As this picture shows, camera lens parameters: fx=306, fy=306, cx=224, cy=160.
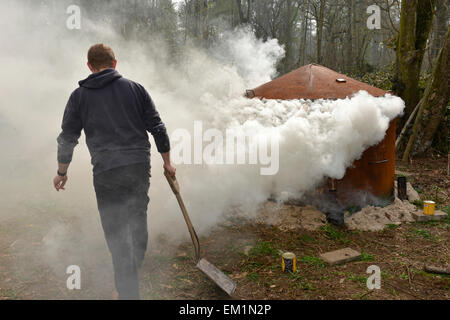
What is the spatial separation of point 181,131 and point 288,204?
2.20m

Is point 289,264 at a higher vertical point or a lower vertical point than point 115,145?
lower

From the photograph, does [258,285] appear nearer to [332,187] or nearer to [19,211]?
[332,187]

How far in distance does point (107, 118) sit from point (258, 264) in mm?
2086

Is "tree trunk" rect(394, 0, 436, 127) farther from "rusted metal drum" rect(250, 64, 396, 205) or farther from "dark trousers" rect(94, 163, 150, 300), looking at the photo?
"dark trousers" rect(94, 163, 150, 300)

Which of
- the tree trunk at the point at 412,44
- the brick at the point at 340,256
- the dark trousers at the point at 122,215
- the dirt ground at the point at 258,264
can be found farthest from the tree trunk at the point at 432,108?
the dark trousers at the point at 122,215

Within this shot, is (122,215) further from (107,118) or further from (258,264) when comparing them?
(258,264)

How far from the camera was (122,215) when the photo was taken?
2.45 m

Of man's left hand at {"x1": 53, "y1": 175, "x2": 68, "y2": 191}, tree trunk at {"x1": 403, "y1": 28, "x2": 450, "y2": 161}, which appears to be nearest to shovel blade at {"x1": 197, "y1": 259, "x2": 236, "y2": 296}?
man's left hand at {"x1": 53, "y1": 175, "x2": 68, "y2": 191}

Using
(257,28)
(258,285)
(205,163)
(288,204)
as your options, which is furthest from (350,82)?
(257,28)

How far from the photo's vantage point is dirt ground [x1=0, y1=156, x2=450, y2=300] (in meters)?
2.77

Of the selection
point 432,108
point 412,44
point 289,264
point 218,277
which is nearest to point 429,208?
point 289,264

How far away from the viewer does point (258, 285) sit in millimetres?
2879

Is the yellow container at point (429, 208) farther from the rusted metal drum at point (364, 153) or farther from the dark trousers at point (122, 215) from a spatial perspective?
the dark trousers at point (122, 215)
